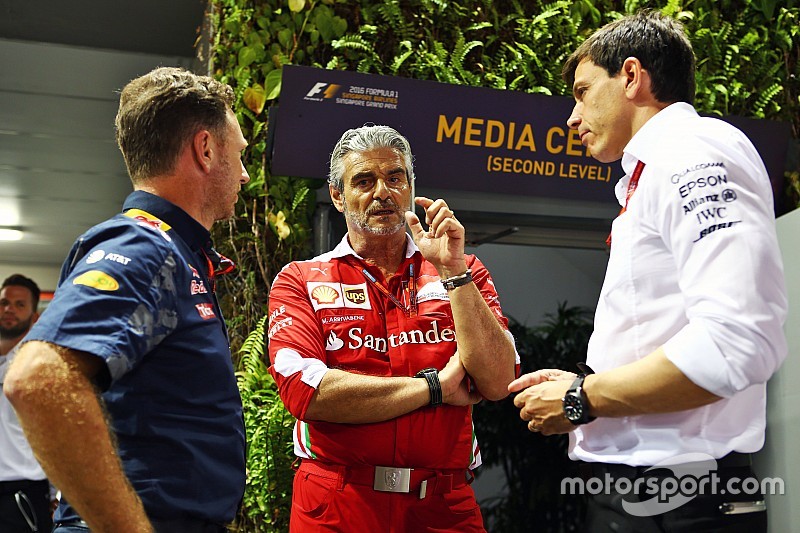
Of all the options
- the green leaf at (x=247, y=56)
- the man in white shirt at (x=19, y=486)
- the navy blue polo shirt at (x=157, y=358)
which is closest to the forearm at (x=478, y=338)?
the navy blue polo shirt at (x=157, y=358)

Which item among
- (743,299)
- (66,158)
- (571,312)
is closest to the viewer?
(743,299)

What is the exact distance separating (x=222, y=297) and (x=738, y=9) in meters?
3.21

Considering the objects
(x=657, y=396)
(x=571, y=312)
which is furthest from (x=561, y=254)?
(x=657, y=396)

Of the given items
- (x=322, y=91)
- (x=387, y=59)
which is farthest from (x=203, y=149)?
(x=387, y=59)

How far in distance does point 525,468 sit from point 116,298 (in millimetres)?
3496

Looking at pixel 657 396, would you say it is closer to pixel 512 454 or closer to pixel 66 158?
pixel 512 454

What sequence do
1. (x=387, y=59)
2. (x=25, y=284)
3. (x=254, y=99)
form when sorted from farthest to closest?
(x=25, y=284) → (x=387, y=59) → (x=254, y=99)

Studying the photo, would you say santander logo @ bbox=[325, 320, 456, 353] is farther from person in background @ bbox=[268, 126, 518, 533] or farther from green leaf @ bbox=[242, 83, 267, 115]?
green leaf @ bbox=[242, 83, 267, 115]

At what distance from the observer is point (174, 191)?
5.81 feet

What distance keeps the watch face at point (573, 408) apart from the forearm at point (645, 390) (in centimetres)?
2

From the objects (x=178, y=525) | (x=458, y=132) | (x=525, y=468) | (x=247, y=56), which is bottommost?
(x=178, y=525)

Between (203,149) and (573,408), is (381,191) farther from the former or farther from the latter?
(573,408)

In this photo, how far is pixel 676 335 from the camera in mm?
1501

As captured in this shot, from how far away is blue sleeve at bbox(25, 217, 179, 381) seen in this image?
1.38 m
